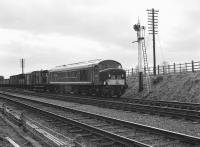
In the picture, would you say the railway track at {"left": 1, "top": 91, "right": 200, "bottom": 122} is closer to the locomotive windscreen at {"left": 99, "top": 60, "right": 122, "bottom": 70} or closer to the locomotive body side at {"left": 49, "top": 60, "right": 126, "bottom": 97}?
the locomotive body side at {"left": 49, "top": 60, "right": 126, "bottom": 97}

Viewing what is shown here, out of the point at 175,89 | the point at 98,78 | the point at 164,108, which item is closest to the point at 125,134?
the point at 164,108

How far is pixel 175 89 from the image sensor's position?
90.4 feet

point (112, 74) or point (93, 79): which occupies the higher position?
point (112, 74)

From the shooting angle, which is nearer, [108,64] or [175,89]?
[175,89]

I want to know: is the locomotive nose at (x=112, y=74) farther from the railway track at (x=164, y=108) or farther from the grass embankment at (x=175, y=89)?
the railway track at (x=164, y=108)

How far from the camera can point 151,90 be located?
1176 inches

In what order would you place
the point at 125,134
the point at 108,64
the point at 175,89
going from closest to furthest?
the point at 125,134
the point at 175,89
the point at 108,64

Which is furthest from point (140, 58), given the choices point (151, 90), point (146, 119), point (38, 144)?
point (38, 144)

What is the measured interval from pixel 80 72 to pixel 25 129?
1950 cm

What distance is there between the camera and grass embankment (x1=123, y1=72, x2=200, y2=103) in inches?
993

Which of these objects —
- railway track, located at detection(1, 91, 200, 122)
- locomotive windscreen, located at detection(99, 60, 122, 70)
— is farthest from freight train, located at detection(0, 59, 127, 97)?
railway track, located at detection(1, 91, 200, 122)

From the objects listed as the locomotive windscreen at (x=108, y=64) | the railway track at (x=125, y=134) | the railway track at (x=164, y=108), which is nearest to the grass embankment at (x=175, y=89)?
the locomotive windscreen at (x=108, y=64)

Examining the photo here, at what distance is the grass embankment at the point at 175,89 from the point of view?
25.2 metres

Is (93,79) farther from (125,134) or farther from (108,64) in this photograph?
(125,134)
